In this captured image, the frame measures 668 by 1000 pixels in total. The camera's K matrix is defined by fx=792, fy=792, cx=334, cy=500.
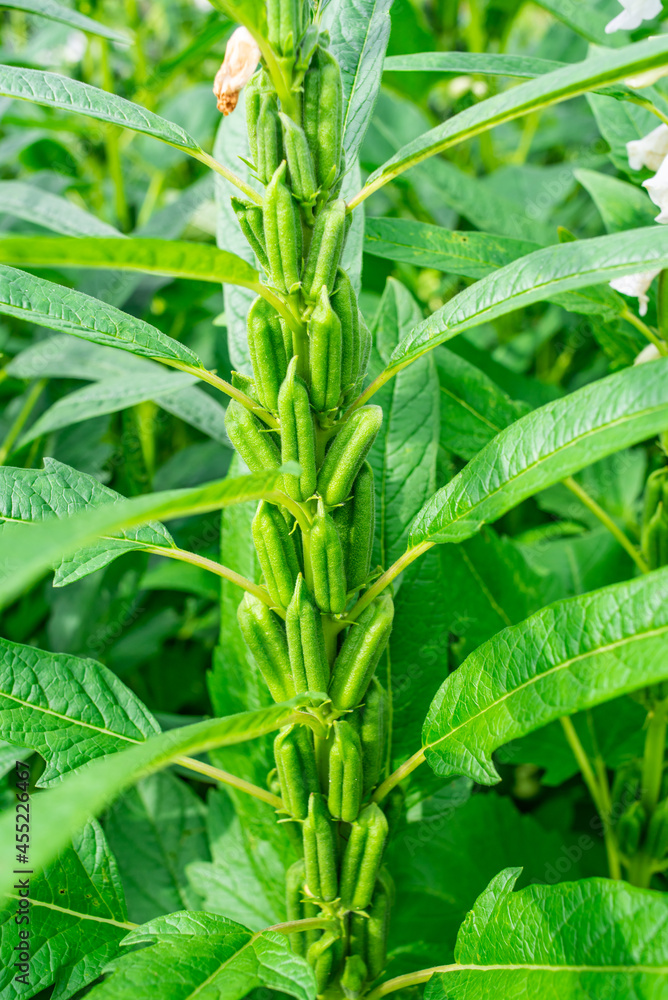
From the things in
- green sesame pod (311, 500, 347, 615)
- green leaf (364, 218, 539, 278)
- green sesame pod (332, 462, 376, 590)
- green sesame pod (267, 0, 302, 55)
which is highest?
green leaf (364, 218, 539, 278)

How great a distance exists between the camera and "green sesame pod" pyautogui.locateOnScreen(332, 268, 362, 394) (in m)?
0.58

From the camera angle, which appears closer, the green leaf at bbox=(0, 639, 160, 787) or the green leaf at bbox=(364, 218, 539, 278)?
the green leaf at bbox=(0, 639, 160, 787)

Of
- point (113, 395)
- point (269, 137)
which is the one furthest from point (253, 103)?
point (113, 395)

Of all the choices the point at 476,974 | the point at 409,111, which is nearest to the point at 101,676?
the point at 476,974

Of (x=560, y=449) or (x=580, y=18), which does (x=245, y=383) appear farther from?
(x=580, y=18)

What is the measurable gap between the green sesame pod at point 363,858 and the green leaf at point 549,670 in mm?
65

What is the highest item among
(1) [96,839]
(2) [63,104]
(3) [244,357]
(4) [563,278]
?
(2) [63,104]

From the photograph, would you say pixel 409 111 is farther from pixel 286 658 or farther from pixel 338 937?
pixel 338 937

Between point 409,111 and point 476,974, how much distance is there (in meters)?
1.67

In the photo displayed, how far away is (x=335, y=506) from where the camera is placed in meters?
0.60

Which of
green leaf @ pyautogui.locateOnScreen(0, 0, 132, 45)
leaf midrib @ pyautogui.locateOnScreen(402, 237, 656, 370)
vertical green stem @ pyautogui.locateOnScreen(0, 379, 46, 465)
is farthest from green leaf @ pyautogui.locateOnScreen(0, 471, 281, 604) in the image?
vertical green stem @ pyautogui.locateOnScreen(0, 379, 46, 465)

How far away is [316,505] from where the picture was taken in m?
0.61

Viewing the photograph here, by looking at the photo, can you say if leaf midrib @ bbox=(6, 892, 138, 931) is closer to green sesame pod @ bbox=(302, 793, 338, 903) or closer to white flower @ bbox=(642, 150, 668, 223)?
green sesame pod @ bbox=(302, 793, 338, 903)

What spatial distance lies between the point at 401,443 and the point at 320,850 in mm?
392
